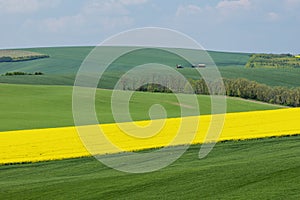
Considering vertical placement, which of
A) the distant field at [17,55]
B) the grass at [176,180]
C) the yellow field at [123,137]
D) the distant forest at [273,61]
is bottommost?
the grass at [176,180]

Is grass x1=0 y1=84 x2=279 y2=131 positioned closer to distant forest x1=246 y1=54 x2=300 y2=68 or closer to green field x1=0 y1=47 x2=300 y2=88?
green field x1=0 y1=47 x2=300 y2=88

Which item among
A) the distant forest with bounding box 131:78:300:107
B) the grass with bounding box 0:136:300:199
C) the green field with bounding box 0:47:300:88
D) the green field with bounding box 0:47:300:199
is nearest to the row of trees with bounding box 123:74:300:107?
the distant forest with bounding box 131:78:300:107

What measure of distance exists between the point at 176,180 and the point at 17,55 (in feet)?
343

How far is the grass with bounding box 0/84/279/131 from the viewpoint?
40594mm

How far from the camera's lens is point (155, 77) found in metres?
61.9

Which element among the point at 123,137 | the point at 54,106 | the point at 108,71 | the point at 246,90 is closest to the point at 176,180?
the point at 123,137

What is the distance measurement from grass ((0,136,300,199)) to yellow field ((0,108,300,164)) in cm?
259

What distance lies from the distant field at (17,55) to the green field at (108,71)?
2784 mm

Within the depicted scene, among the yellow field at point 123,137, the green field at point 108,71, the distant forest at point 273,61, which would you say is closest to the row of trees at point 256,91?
the green field at point 108,71

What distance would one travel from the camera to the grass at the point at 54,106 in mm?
40594

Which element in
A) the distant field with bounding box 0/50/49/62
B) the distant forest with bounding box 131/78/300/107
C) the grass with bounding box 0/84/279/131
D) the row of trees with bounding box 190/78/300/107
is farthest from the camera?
the distant field with bounding box 0/50/49/62

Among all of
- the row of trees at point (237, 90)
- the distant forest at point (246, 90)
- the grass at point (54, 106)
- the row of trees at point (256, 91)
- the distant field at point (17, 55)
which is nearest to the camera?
the grass at point (54, 106)

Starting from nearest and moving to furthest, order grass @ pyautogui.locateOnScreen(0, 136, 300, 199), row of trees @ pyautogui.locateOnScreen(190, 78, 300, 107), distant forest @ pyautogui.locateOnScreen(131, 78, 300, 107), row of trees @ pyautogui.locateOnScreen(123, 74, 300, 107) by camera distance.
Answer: grass @ pyautogui.locateOnScreen(0, 136, 300, 199)
row of trees @ pyautogui.locateOnScreen(123, 74, 300, 107)
distant forest @ pyautogui.locateOnScreen(131, 78, 300, 107)
row of trees @ pyautogui.locateOnScreen(190, 78, 300, 107)

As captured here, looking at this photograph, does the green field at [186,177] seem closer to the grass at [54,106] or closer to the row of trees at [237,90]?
the grass at [54,106]
